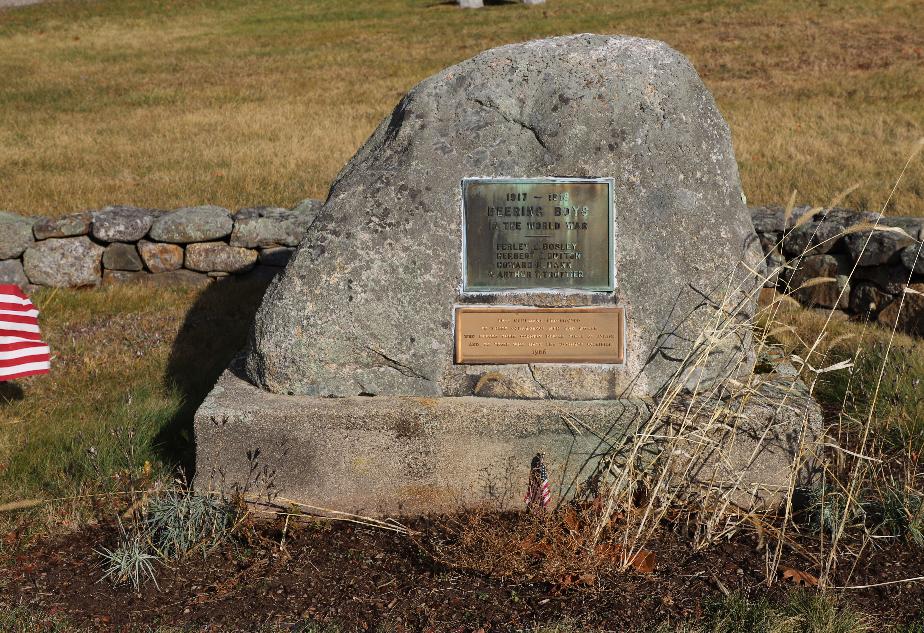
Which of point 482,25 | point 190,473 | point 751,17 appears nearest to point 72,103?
point 482,25

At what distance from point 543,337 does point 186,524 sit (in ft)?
5.79

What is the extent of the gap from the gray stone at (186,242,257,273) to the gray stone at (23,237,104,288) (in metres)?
0.82

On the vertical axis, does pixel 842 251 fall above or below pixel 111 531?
above

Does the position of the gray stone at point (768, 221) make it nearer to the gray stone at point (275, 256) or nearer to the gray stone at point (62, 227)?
the gray stone at point (275, 256)

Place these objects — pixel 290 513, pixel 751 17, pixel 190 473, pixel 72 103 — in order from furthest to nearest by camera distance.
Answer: pixel 751 17
pixel 72 103
pixel 190 473
pixel 290 513

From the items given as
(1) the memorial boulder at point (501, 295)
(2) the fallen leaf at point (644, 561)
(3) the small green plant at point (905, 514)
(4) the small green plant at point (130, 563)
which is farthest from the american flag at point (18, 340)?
(3) the small green plant at point (905, 514)

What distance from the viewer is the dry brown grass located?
10.5 m

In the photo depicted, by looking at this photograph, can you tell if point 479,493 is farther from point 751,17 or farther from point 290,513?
point 751,17

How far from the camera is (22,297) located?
5254mm

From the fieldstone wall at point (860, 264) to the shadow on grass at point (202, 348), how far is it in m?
3.92

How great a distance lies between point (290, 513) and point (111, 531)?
0.81 metres

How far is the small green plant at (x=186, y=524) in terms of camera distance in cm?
398

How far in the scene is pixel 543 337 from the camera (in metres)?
4.34

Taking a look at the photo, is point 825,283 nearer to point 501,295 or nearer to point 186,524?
point 501,295
